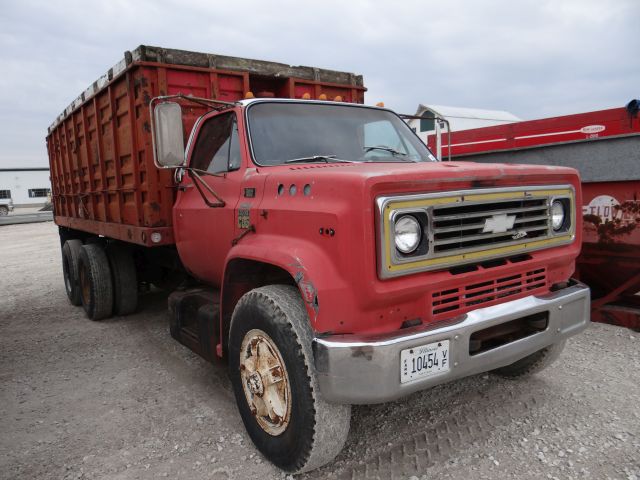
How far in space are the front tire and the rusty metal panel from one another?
299cm

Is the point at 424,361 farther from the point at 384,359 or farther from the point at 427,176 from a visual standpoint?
the point at 427,176

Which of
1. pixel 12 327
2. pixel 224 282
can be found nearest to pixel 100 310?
pixel 12 327

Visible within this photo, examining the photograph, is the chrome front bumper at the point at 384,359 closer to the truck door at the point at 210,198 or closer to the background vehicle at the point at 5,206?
the truck door at the point at 210,198

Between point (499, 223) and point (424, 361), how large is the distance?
2.79 ft

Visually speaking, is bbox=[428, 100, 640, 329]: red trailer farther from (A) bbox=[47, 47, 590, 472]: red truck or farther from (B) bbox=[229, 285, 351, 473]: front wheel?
(B) bbox=[229, 285, 351, 473]: front wheel

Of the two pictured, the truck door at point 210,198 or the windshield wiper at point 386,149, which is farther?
the windshield wiper at point 386,149

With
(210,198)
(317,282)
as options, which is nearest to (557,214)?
(317,282)

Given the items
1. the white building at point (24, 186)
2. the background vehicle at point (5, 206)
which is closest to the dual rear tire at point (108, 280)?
the background vehicle at point (5, 206)

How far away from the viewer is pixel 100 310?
18.9ft

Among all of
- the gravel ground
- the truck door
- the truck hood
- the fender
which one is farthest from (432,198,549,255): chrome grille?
the truck door

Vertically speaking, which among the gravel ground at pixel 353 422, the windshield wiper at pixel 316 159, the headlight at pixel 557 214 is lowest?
the gravel ground at pixel 353 422

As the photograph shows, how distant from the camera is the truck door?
328 centimetres

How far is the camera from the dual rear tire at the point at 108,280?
5715mm

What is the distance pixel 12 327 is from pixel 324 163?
497 cm
